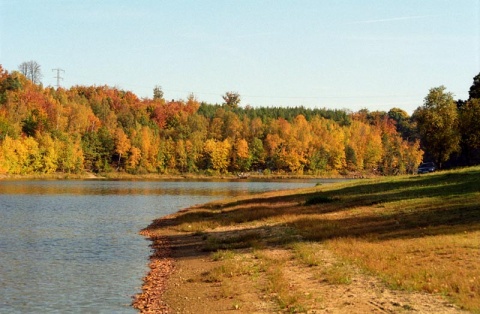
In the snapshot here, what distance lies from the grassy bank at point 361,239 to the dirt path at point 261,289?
0.13 meters

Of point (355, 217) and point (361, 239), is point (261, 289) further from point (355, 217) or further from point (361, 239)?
point (355, 217)

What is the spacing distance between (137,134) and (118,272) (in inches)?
6598

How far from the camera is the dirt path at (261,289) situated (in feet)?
59.5

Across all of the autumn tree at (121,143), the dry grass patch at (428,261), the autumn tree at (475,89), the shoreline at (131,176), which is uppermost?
the autumn tree at (475,89)

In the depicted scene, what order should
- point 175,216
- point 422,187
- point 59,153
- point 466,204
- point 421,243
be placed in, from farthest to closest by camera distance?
point 59,153, point 175,216, point 422,187, point 466,204, point 421,243

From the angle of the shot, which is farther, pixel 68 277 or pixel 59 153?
pixel 59 153

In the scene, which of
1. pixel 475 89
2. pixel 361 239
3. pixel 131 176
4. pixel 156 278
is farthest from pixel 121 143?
pixel 156 278

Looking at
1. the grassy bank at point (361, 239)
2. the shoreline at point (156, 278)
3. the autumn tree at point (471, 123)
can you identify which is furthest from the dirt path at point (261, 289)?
the autumn tree at point (471, 123)

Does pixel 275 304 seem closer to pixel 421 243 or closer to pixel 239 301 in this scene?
pixel 239 301

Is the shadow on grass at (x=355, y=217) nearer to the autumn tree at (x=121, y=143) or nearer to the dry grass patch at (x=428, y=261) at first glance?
the dry grass patch at (x=428, y=261)

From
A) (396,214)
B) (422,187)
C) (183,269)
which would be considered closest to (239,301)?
Result: (183,269)

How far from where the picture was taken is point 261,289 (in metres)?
22.1

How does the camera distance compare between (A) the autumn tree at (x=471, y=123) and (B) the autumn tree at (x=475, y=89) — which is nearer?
(A) the autumn tree at (x=471, y=123)

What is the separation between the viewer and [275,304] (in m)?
19.6
